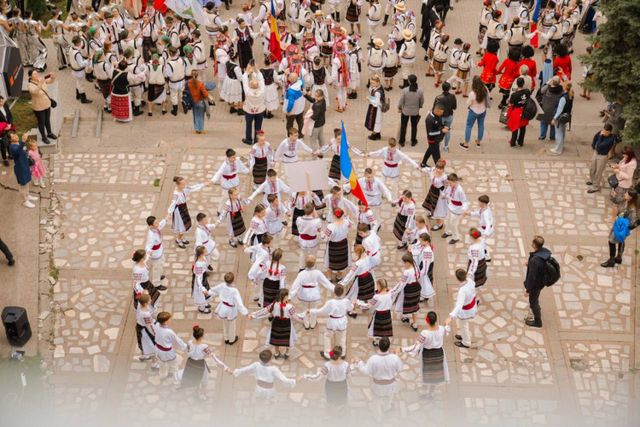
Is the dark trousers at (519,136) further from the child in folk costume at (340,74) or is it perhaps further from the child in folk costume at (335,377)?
the child in folk costume at (335,377)

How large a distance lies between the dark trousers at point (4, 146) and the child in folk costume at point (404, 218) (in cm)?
796

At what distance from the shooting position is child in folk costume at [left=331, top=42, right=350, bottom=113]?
2067 centimetres

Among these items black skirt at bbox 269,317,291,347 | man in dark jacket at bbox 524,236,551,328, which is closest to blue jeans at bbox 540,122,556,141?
man in dark jacket at bbox 524,236,551,328

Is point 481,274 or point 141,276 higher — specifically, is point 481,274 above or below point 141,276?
above

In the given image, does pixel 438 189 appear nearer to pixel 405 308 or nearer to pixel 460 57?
pixel 405 308

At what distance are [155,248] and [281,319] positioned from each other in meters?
2.74

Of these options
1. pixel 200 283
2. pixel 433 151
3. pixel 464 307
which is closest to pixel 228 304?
pixel 200 283

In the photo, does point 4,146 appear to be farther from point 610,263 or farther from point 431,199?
point 610,263

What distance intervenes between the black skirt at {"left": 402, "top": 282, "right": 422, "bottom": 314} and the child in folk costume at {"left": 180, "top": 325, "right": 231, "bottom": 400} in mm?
3046

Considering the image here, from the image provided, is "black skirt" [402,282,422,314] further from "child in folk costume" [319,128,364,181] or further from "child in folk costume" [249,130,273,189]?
"child in folk costume" [249,130,273,189]

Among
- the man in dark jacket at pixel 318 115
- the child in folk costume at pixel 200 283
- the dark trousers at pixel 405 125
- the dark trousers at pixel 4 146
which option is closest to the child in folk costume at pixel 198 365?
the child in folk costume at pixel 200 283

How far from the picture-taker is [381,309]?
1382cm

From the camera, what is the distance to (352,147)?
63.8 feet

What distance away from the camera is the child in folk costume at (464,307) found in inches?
538
